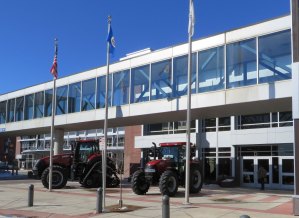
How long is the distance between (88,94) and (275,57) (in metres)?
14.9

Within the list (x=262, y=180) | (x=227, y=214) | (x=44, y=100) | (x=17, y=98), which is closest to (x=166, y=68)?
(x=262, y=180)

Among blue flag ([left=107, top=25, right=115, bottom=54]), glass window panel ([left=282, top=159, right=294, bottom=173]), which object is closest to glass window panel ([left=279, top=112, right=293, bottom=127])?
glass window panel ([left=282, top=159, right=294, bottom=173])

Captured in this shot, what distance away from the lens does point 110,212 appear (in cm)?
1625

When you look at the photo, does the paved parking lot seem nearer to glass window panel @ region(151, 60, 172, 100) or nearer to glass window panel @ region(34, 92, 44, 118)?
glass window panel @ region(151, 60, 172, 100)

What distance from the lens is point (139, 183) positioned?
22.9 meters

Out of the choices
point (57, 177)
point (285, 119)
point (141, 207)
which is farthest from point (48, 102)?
point (141, 207)

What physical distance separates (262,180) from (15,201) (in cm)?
1632

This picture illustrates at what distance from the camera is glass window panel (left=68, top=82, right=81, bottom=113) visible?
107 ft

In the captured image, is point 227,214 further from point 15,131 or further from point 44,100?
point 15,131

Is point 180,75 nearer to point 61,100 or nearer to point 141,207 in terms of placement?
point 141,207

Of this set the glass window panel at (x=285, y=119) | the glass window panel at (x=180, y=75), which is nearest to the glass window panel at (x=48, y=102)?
the glass window panel at (x=180, y=75)

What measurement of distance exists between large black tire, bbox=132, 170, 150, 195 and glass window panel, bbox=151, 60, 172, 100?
504cm

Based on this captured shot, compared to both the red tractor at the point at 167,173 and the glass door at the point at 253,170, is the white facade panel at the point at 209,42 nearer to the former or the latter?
the red tractor at the point at 167,173

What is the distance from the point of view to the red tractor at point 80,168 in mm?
27172
